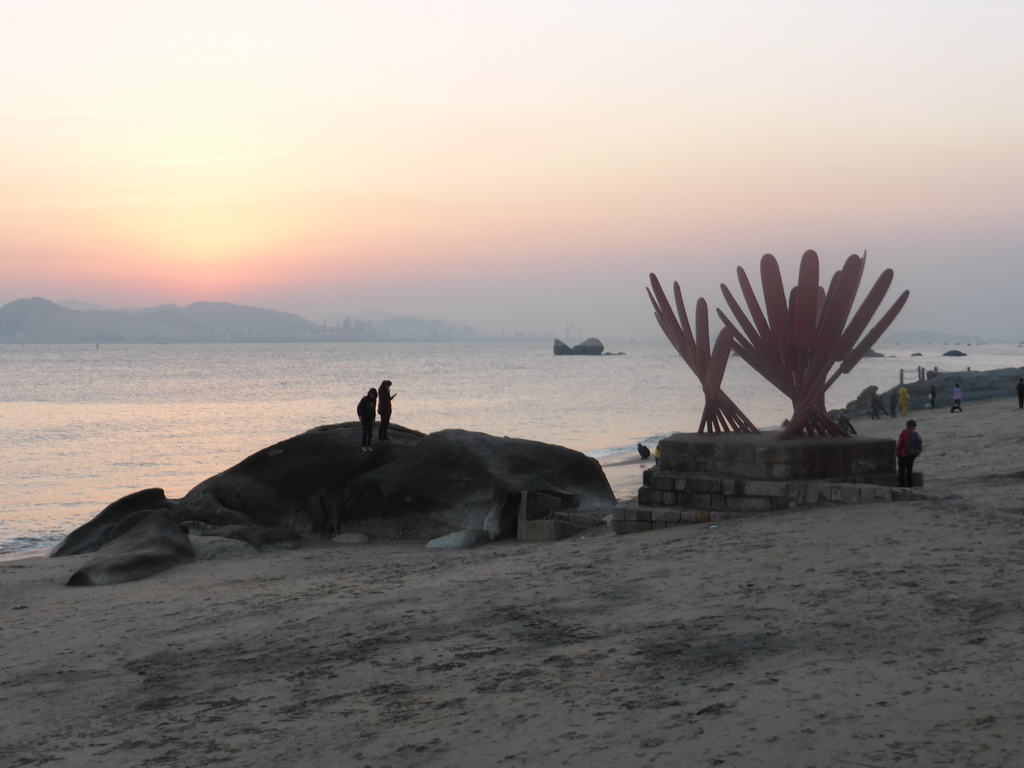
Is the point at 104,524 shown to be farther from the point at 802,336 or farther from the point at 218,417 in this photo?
the point at 218,417

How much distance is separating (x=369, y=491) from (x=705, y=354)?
6.10 meters

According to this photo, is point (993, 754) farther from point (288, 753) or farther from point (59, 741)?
point (59, 741)

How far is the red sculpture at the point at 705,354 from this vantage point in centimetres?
1427

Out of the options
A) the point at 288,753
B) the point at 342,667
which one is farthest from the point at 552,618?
the point at 288,753

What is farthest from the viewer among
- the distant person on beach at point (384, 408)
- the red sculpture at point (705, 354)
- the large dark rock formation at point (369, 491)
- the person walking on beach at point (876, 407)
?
the person walking on beach at point (876, 407)

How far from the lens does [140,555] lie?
13.6m

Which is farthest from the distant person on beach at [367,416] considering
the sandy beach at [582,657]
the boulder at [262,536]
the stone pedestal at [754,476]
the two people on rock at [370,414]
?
the stone pedestal at [754,476]

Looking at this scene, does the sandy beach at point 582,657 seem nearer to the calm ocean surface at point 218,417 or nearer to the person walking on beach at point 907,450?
the person walking on beach at point 907,450

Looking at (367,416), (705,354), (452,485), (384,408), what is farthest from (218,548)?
(705,354)

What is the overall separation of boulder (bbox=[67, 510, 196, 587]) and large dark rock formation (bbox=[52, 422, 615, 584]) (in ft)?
1.32

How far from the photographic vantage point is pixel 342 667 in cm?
778

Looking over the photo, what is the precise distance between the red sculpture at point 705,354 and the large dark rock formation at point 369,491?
299cm

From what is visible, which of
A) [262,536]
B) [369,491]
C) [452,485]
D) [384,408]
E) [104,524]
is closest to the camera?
[262,536]

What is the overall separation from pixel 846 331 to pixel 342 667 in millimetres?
Result: 8915
